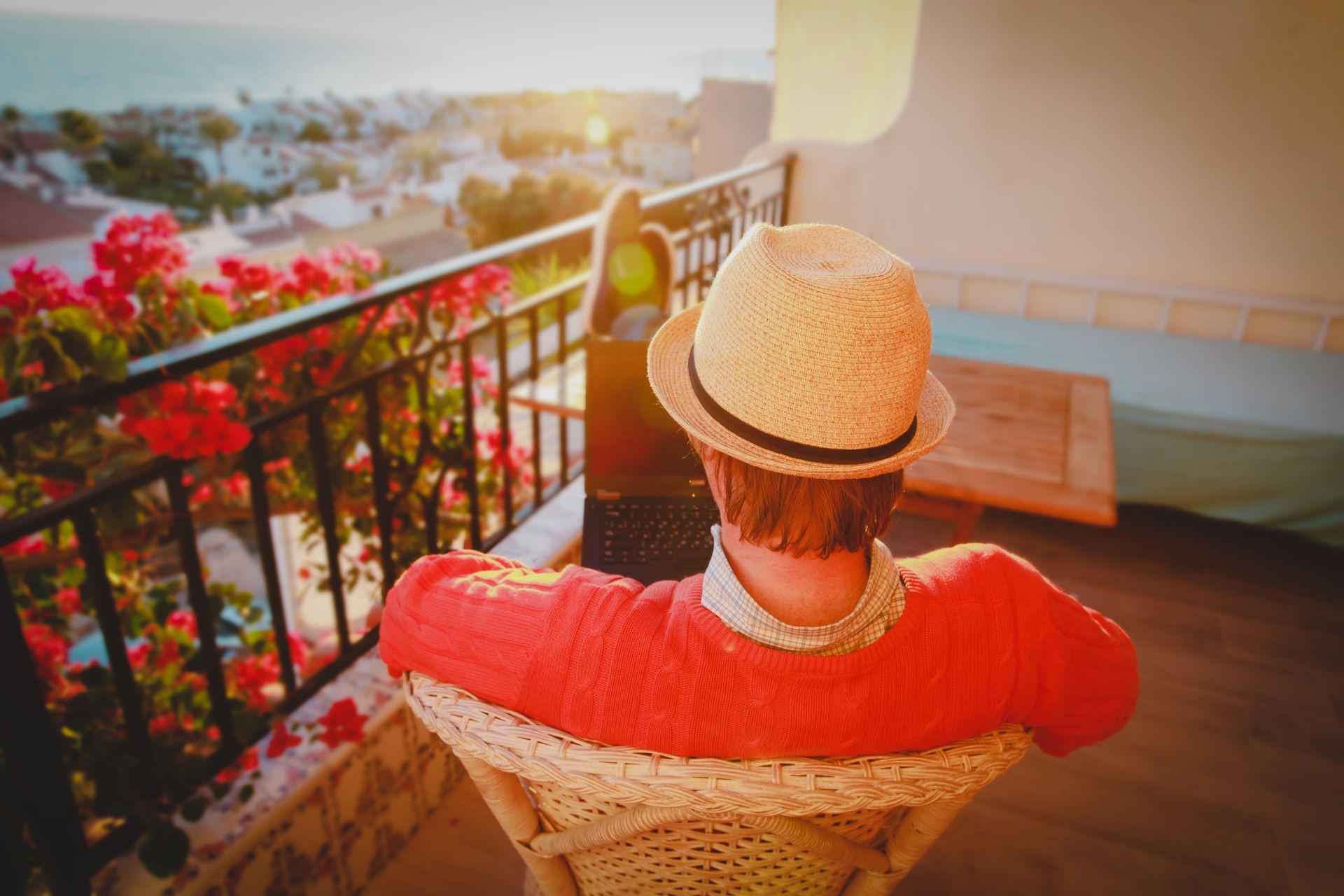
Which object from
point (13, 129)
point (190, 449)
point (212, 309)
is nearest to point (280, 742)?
point (190, 449)

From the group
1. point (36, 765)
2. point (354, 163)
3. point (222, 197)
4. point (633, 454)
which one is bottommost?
point (222, 197)

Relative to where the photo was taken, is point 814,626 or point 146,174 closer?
point 814,626

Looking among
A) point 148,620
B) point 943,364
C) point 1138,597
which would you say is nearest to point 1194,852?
point 1138,597

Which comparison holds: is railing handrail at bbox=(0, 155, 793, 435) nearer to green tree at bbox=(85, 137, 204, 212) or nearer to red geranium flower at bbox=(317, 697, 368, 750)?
red geranium flower at bbox=(317, 697, 368, 750)

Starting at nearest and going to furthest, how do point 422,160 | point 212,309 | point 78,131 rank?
1. point 212,309
2. point 78,131
3. point 422,160

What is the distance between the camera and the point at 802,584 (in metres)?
0.76

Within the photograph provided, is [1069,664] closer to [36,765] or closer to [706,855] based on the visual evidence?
[706,855]

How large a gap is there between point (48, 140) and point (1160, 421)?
46.5 m

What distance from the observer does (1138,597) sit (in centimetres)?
243

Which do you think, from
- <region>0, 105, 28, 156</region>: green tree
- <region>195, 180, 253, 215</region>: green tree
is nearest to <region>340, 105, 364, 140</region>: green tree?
<region>195, 180, 253, 215</region>: green tree

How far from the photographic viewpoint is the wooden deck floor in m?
1.59

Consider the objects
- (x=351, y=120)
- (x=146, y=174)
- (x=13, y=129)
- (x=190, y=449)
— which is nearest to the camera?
(x=190, y=449)

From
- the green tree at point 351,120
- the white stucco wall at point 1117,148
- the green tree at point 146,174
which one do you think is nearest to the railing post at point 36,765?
the white stucco wall at point 1117,148

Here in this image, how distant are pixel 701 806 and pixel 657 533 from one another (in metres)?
0.65
